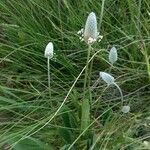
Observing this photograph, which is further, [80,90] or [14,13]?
[14,13]

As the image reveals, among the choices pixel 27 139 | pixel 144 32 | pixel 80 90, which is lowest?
pixel 27 139

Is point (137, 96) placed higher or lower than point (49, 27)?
lower

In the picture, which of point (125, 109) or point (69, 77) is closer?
point (125, 109)

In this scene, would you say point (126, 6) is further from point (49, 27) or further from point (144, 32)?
point (49, 27)

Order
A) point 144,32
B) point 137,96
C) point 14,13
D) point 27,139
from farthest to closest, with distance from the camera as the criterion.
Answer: point 14,13 < point 144,32 < point 137,96 < point 27,139

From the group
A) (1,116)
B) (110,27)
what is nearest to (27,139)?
(1,116)

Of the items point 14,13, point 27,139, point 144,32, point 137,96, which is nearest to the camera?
point 27,139

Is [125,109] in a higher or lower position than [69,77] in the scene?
lower

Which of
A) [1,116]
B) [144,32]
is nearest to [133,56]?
[144,32]
